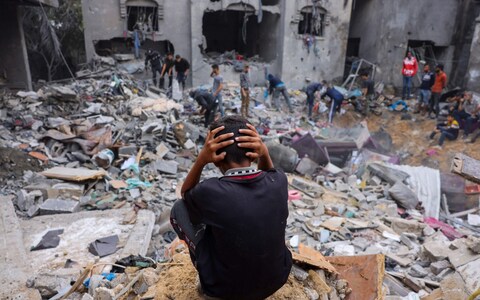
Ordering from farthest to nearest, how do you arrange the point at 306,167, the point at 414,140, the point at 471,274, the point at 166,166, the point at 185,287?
the point at 414,140 → the point at 306,167 → the point at 166,166 → the point at 471,274 → the point at 185,287

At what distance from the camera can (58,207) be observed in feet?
16.4

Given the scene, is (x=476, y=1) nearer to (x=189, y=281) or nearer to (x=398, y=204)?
(x=398, y=204)

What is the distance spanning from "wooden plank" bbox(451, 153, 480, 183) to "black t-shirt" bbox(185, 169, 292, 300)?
1.78 metres

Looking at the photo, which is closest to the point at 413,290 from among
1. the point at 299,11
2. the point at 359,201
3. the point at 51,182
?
the point at 359,201

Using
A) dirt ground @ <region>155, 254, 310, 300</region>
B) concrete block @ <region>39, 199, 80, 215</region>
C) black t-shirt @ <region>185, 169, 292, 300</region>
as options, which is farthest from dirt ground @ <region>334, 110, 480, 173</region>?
black t-shirt @ <region>185, 169, 292, 300</region>

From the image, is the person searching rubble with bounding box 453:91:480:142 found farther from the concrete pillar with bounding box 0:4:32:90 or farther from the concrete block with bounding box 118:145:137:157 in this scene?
the concrete pillar with bounding box 0:4:32:90

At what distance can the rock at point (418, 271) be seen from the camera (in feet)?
12.1

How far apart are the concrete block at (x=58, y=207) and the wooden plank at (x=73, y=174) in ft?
2.58

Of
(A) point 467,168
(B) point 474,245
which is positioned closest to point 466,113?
(B) point 474,245

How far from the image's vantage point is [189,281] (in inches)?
93.4

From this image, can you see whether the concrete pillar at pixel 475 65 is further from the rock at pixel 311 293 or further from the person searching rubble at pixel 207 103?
the rock at pixel 311 293

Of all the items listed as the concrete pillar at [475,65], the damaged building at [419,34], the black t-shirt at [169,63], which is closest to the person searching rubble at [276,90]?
the black t-shirt at [169,63]

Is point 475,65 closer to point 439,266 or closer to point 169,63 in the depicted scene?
point 169,63

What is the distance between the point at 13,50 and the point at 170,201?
329 inches
